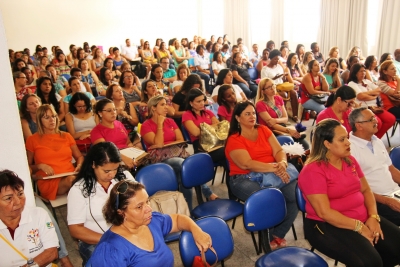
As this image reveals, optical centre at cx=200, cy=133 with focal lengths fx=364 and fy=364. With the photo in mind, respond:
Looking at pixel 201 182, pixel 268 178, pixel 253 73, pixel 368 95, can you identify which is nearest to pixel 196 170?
pixel 201 182

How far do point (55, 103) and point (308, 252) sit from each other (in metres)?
4.05

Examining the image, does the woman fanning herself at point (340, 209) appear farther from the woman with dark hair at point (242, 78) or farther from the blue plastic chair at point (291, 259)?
the woman with dark hair at point (242, 78)

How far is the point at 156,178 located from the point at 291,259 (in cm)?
131

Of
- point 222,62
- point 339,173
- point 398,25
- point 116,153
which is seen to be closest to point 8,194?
point 116,153

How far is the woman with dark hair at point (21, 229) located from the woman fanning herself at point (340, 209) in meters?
1.72

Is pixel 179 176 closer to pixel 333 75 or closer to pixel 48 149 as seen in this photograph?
pixel 48 149

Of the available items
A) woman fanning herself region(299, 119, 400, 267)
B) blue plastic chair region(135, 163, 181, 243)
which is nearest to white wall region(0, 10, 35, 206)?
blue plastic chair region(135, 163, 181, 243)

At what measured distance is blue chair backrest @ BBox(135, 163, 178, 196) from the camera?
3066 millimetres

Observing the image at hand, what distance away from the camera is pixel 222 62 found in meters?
8.79

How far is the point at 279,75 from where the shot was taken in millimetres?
6918

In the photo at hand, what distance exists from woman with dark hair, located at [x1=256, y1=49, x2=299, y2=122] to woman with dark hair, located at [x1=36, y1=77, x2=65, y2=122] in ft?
12.5

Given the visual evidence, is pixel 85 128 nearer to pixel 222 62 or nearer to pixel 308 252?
pixel 308 252

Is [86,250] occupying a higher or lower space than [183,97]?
lower

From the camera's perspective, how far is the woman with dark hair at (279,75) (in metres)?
6.61
